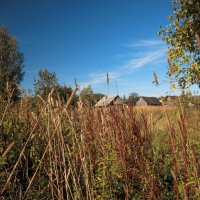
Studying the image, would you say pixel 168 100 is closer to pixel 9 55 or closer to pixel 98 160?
pixel 98 160

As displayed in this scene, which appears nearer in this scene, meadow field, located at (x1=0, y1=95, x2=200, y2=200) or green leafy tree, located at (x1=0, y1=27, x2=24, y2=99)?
meadow field, located at (x1=0, y1=95, x2=200, y2=200)

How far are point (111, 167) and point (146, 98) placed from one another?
98.4 meters

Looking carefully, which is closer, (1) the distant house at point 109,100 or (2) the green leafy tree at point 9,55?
(1) the distant house at point 109,100

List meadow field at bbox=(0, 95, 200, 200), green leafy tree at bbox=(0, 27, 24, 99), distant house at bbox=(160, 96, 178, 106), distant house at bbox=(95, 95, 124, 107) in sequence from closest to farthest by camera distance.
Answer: meadow field at bbox=(0, 95, 200, 200) → distant house at bbox=(160, 96, 178, 106) → distant house at bbox=(95, 95, 124, 107) → green leafy tree at bbox=(0, 27, 24, 99)

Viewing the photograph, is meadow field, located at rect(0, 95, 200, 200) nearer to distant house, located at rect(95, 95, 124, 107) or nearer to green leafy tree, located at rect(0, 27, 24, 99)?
distant house, located at rect(95, 95, 124, 107)

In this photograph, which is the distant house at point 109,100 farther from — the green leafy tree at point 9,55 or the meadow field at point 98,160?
the green leafy tree at point 9,55

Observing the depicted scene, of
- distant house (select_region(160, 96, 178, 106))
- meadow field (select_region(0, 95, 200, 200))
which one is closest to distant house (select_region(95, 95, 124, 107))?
meadow field (select_region(0, 95, 200, 200))

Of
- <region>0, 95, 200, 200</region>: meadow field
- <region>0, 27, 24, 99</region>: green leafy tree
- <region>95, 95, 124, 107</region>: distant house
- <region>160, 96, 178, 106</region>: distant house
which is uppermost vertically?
<region>0, 27, 24, 99</region>: green leafy tree

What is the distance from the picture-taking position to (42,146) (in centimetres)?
389

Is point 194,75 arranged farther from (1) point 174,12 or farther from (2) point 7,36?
(2) point 7,36

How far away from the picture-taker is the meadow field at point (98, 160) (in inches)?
72.6

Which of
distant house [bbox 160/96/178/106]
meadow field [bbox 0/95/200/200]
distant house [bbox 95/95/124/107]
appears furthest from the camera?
distant house [bbox 95/95/124/107]

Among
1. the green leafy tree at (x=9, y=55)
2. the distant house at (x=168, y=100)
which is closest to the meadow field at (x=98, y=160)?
the distant house at (x=168, y=100)

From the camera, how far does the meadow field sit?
1.84 m
